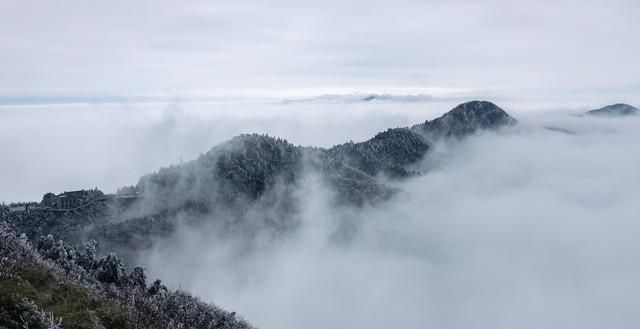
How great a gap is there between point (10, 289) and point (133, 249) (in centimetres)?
16050

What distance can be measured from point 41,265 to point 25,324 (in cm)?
1807

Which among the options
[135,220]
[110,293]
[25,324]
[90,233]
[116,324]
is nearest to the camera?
[25,324]

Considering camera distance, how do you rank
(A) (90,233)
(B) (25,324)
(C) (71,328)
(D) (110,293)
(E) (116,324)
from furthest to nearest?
(A) (90,233), (D) (110,293), (E) (116,324), (C) (71,328), (B) (25,324)

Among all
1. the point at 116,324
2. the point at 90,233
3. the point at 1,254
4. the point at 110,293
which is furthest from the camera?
the point at 90,233

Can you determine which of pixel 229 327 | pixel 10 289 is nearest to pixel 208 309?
pixel 229 327

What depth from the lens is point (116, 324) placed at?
40.0m

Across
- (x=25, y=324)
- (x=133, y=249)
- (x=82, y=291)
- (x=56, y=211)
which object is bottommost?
(x=133, y=249)

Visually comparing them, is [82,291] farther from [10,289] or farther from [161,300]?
[161,300]

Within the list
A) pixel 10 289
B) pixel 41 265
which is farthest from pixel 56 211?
pixel 10 289

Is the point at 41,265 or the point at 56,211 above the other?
the point at 41,265

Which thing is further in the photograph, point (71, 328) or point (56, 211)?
point (56, 211)

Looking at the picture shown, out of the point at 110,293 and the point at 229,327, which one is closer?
the point at 110,293

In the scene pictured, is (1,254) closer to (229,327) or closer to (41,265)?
(41,265)

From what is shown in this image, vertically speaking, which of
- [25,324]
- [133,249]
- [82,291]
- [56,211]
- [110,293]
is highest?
[25,324]
